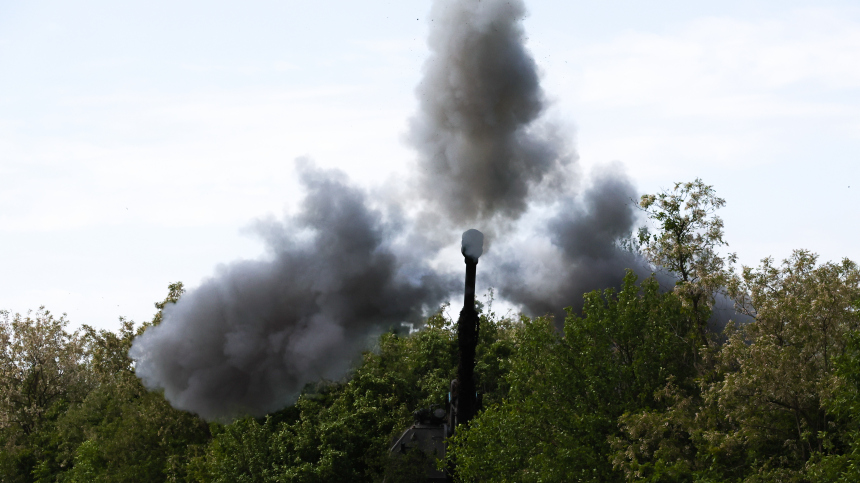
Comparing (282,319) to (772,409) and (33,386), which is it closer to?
(772,409)

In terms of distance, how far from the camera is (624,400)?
23.7 m

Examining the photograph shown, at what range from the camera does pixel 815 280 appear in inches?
837

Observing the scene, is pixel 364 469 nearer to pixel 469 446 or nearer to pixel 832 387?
pixel 469 446

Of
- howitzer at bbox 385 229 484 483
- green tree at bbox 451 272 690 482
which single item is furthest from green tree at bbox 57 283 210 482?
green tree at bbox 451 272 690 482

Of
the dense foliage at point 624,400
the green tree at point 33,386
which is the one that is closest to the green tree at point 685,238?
the dense foliage at point 624,400

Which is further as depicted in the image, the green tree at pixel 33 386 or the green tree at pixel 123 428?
the green tree at pixel 33 386

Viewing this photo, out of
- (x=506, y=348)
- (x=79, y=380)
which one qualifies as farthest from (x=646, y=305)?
(x=79, y=380)

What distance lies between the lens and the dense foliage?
60.3 ft

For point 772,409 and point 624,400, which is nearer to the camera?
point 772,409

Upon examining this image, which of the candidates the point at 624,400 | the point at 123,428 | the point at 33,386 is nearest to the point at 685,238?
the point at 624,400

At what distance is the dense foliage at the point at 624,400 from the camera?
18.4 m

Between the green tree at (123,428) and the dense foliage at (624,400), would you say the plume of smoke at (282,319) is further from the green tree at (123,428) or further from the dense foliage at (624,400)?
the green tree at (123,428)

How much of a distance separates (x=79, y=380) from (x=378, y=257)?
42.7 meters

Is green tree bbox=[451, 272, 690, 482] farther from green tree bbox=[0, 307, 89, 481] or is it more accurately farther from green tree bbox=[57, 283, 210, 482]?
green tree bbox=[0, 307, 89, 481]
